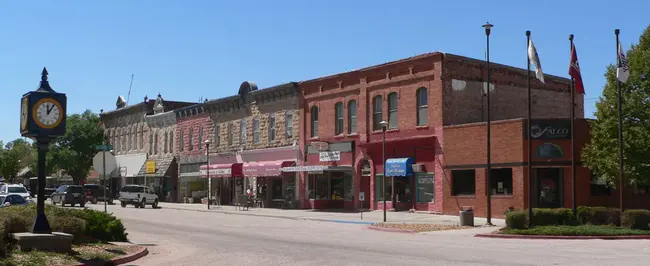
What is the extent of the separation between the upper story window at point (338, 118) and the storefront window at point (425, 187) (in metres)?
7.38

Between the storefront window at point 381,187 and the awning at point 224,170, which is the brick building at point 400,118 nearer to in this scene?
the storefront window at point 381,187

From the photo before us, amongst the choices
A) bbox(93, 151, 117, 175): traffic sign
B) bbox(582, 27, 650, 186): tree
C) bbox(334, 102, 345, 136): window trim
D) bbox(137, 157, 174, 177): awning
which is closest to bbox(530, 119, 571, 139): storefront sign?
bbox(582, 27, 650, 186): tree

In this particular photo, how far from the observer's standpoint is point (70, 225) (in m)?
18.7

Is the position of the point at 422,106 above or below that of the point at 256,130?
above

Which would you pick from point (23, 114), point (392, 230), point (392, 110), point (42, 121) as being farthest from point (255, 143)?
point (42, 121)

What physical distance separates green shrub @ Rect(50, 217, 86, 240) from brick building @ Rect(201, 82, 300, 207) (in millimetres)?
28587

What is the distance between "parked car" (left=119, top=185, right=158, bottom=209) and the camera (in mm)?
52438

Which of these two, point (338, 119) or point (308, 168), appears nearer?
point (308, 168)

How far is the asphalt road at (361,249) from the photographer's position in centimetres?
1611

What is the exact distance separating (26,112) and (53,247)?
311cm

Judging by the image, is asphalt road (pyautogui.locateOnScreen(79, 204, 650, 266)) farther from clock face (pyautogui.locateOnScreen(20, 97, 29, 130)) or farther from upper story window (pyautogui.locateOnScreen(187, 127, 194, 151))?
upper story window (pyautogui.locateOnScreen(187, 127, 194, 151))

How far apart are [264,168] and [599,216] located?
26757 millimetres

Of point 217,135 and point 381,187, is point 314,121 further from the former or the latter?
point 217,135

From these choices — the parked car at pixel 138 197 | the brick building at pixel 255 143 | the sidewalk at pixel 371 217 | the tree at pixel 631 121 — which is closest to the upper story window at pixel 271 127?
the brick building at pixel 255 143
